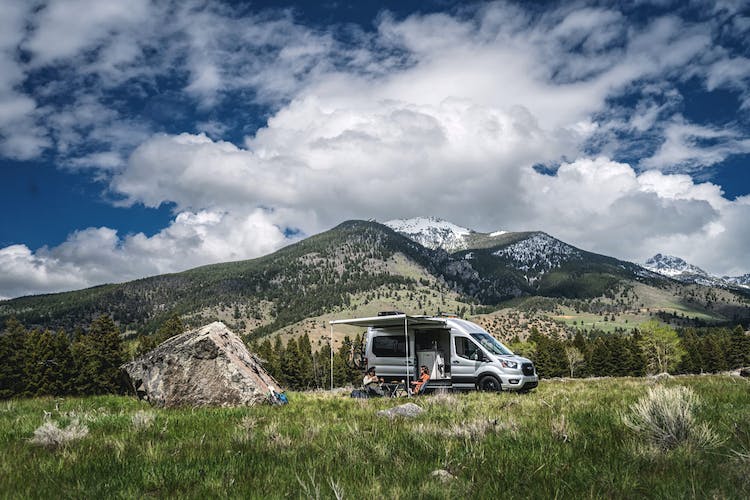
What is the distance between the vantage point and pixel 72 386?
62031 millimetres

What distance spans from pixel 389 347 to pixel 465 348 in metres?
3.42

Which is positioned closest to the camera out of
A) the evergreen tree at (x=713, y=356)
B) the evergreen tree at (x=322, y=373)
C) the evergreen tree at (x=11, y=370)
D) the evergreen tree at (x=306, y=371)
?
the evergreen tree at (x=11, y=370)

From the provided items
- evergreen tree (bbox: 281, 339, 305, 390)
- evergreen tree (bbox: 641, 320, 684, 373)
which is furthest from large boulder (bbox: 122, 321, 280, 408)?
evergreen tree (bbox: 641, 320, 684, 373)

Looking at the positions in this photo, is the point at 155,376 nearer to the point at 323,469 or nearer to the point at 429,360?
the point at 323,469

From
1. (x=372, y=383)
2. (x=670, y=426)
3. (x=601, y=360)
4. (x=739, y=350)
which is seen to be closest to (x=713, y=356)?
(x=739, y=350)

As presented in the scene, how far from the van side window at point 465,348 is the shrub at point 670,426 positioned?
12893 mm

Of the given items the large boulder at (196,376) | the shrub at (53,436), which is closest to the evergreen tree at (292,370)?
the large boulder at (196,376)

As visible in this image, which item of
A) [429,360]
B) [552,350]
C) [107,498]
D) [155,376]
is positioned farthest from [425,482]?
[552,350]

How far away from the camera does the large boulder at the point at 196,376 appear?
1054 cm

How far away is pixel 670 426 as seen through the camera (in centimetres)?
442

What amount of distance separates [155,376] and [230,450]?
301 inches

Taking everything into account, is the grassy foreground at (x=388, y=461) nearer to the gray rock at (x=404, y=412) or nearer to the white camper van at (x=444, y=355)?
the gray rock at (x=404, y=412)

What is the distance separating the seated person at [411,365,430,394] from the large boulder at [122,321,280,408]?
259 inches

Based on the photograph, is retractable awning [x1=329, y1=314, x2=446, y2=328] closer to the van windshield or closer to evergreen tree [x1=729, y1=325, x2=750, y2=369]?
the van windshield
